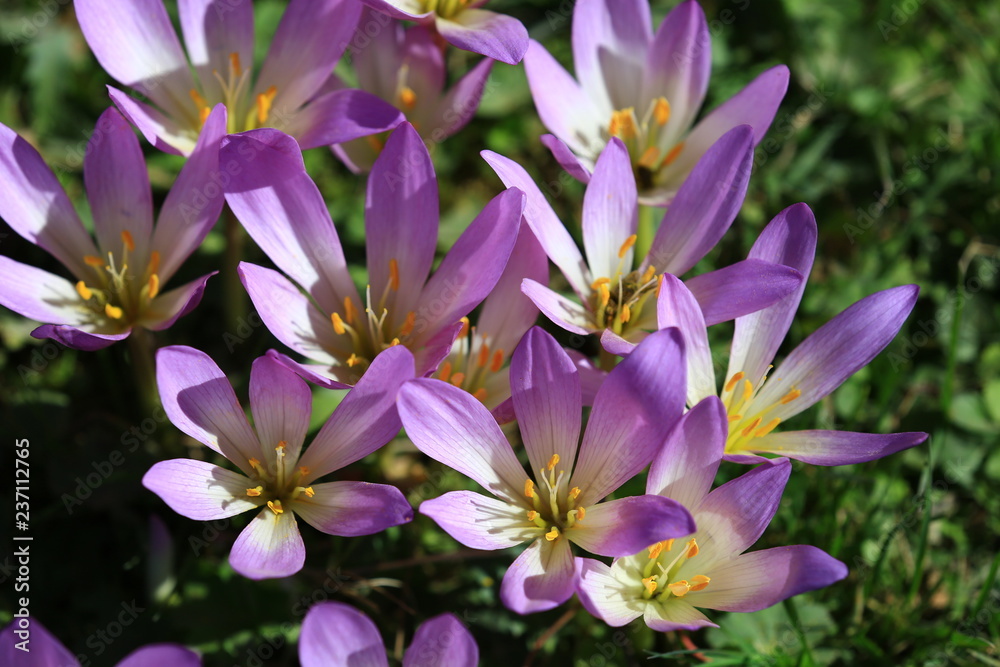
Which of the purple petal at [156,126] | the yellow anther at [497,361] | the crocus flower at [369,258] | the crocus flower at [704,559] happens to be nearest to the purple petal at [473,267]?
the crocus flower at [369,258]

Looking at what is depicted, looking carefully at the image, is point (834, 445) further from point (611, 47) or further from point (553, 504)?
point (611, 47)

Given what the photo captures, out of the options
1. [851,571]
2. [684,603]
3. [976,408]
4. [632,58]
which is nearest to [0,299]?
[684,603]

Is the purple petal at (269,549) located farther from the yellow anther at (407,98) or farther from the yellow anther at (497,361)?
the yellow anther at (407,98)

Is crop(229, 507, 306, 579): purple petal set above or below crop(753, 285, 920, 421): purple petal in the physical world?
below

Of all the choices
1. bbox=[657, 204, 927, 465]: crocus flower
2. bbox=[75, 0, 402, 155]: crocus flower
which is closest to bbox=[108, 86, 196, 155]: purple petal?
bbox=[75, 0, 402, 155]: crocus flower

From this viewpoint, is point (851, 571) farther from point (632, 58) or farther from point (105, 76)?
point (105, 76)

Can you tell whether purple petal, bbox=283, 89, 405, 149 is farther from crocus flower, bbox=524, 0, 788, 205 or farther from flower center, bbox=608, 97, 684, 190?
flower center, bbox=608, 97, 684, 190
